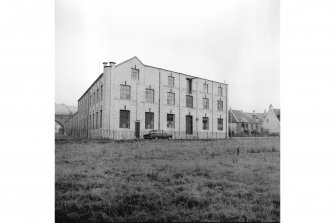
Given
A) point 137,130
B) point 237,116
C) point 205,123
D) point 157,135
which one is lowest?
point 157,135

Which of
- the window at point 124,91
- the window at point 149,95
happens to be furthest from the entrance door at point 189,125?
the window at point 124,91

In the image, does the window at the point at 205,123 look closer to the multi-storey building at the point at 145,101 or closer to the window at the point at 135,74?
the multi-storey building at the point at 145,101

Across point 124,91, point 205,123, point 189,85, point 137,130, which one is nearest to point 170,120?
point 137,130

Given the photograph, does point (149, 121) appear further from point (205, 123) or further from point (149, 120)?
point (205, 123)

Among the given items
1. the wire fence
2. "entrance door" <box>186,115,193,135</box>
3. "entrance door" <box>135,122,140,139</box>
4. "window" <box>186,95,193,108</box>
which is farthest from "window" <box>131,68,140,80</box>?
"entrance door" <box>186,115,193,135</box>

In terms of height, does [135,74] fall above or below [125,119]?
above

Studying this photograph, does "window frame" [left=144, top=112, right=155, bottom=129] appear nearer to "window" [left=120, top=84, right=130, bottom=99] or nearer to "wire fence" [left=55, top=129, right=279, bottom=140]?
"wire fence" [left=55, top=129, right=279, bottom=140]
